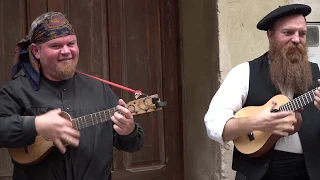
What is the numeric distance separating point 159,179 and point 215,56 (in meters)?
1.21

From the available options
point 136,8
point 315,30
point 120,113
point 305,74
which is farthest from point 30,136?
point 315,30

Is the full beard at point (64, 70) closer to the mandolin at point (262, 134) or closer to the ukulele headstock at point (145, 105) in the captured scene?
the ukulele headstock at point (145, 105)

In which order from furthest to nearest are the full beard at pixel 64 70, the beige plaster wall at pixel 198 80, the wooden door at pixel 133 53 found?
the beige plaster wall at pixel 198 80 → the wooden door at pixel 133 53 → the full beard at pixel 64 70

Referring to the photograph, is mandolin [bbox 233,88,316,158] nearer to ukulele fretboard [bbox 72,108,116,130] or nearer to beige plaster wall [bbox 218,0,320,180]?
ukulele fretboard [bbox 72,108,116,130]

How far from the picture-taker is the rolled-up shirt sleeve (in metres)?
2.82

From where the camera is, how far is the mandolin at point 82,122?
2.58 metres

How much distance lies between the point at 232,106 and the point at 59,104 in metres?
1.02

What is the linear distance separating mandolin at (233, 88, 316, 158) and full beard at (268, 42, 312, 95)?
5.7 inches

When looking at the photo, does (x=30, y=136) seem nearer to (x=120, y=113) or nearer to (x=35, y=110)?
(x=35, y=110)

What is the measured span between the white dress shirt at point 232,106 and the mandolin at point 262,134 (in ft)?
0.20

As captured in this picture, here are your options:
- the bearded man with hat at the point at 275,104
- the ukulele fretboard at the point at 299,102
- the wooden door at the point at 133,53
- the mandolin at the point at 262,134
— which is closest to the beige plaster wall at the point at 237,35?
the wooden door at the point at 133,53

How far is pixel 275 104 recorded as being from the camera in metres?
2.75

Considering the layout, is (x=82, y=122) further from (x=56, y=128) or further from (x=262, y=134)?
(x=262, y=134)

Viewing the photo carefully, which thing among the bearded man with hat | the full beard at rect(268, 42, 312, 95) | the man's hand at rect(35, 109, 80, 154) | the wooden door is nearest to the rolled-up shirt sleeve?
the bearded man with hat
